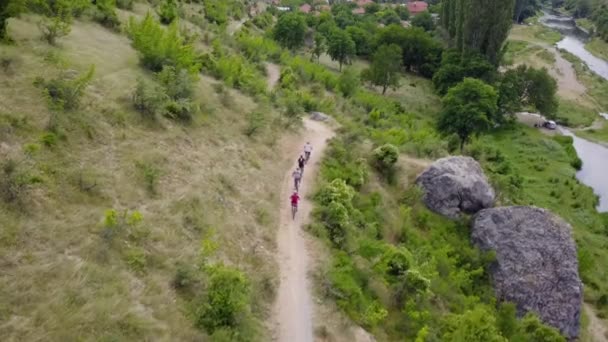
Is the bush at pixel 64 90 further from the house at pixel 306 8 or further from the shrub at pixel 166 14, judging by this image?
the house at pixel 306 8

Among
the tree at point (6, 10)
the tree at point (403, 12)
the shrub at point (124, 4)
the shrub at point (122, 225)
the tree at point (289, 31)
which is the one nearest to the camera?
the shrub at point (122, 225)

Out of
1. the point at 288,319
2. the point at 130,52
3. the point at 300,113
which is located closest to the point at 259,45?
the point at 300,113

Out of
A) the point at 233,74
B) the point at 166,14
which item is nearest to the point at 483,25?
the point at 166,14

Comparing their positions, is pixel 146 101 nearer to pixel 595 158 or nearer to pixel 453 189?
pixel 453 189

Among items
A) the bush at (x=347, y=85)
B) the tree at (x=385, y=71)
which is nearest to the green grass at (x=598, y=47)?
the tree at (x=385, y=71)

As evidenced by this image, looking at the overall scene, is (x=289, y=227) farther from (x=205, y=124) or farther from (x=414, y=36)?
(x=414, y=36)

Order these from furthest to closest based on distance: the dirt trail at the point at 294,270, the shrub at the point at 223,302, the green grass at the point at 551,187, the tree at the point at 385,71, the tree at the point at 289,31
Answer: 1. the tree at the point at 289,31
2. the tree at the point at 385,71
3. the green grass at the point at 551,187
4. the dirt trail at the point at 294,270
5. the shrub at the point at 223,302

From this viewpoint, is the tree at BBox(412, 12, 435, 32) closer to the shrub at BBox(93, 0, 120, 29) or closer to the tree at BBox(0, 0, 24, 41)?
the shrub at BBox(93, 0, 120, 29)
